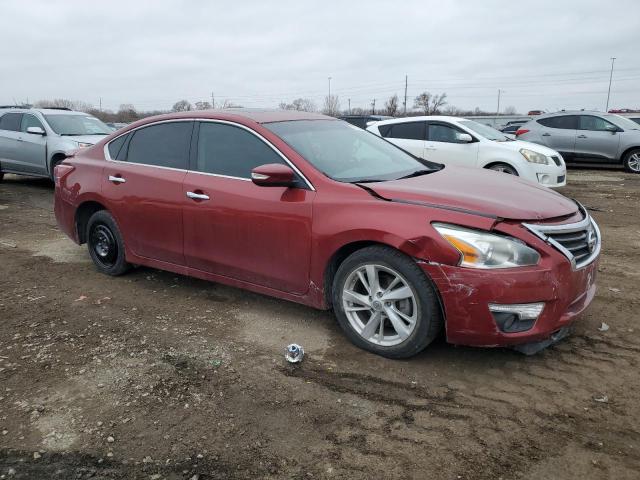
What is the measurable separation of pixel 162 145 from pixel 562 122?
41.8 feet

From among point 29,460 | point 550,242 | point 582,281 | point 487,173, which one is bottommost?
point 29,460

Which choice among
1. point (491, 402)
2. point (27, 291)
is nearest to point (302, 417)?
point (491, 402)

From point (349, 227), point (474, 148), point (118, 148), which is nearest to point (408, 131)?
point (474, 148)

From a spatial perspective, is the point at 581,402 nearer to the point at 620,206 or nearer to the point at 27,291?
the point at 27,291

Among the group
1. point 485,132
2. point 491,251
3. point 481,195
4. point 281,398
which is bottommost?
point 281,398

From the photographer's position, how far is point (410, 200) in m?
3.33

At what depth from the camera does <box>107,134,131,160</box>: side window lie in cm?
496

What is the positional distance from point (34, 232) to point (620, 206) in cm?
909

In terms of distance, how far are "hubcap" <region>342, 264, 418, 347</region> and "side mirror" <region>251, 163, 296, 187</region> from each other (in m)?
0.79

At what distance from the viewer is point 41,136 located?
10664mm

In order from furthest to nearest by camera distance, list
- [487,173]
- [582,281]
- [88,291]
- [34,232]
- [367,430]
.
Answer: [34,232]
[88,291]
[487,173]
[582,281]
[367,430]

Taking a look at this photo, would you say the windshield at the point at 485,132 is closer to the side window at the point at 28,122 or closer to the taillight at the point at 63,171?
the taillight at the point at 63,171

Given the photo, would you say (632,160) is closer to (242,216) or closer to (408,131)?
(408,131)

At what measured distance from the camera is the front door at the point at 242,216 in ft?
12.2
